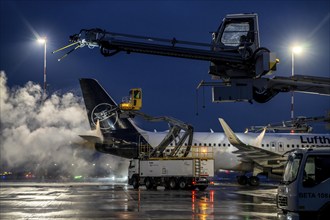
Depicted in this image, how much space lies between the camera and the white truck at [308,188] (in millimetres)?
16047

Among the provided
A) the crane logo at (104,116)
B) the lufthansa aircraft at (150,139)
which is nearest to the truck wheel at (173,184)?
the lufthansa aircraft at (150,139)

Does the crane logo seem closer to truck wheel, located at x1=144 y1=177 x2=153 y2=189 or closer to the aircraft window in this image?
truck wheel, located at x1=144 y1=177 x2=153 y2=189

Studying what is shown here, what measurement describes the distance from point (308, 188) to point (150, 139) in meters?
34.7

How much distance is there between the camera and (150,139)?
5031cm

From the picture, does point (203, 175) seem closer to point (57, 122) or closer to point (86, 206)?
point (86, 206)

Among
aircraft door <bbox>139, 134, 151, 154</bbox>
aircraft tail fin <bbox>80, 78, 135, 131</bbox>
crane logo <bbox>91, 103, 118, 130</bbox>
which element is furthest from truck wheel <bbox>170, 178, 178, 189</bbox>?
crane logo <bbox>91, 103, 118, 130</bbox>

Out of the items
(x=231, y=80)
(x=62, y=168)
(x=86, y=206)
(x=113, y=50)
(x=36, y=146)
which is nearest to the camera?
(x=231, y=80)

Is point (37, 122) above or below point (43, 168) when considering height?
above

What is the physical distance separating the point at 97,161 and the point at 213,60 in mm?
51492

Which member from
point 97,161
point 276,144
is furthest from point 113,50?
point 97,161

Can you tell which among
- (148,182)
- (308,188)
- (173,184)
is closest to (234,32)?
(308,188)

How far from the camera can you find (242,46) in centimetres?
1692

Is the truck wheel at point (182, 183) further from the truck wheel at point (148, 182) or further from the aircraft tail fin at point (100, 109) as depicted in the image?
the aircraft tail fin at point (100, 109)

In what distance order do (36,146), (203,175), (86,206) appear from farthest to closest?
(36,146)
(203,175)
(86,206)
